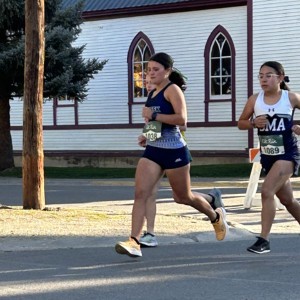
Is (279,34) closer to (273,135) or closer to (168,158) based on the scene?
(273,135)

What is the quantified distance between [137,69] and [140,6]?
260 cm

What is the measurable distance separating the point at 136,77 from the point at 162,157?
21.8m

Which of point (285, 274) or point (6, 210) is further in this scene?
point (6, 210)

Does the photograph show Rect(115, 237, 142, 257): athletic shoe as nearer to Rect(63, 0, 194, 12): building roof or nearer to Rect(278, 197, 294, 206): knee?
Rect(278, 197, 294, 206): knee

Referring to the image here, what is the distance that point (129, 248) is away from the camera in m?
7.16

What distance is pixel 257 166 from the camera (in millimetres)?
13422

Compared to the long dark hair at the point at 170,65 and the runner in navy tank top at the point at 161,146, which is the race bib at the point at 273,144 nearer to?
the runner in navy tank top at the point at 161,146

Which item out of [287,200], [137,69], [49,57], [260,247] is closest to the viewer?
[260,247]

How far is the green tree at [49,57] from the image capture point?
21.1m

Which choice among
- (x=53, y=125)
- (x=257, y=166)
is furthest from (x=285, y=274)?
(x=53, y=125)

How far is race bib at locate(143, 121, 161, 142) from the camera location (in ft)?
23.9

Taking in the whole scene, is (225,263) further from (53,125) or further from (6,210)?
(53,125)

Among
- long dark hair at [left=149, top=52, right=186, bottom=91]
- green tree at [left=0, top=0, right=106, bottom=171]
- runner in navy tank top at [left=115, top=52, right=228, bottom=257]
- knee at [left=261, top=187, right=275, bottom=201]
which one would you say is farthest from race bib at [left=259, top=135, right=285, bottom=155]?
green tree at [left=0, top=0, right=106, bottom=171]

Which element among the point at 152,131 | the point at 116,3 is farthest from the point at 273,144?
the point at 116,3
